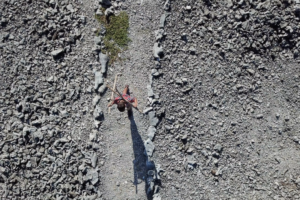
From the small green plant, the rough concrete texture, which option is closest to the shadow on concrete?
the rough concrete texture

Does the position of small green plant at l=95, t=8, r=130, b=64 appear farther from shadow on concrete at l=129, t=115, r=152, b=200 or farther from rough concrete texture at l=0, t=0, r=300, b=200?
→ shadow on concrete at l=129, t=115, r=152, b=200

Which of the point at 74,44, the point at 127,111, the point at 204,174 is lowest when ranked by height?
the point at 204,174

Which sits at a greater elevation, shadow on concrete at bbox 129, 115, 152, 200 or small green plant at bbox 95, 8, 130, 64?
small green plant at bbox 95, 8, 130, 64

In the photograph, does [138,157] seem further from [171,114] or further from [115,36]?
[115,36]

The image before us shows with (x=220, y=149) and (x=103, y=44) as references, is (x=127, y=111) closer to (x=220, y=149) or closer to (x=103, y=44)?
(x=103, y=44)

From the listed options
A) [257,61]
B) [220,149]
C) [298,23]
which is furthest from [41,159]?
[298,23]

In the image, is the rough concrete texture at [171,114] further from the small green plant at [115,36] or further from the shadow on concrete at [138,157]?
the small green plant at [115,36]

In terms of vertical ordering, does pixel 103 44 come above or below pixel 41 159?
above

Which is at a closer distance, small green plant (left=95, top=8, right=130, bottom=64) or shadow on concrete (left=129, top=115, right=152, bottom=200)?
shadow on concrete (left=129, top=115, right=152, bottom=200)
